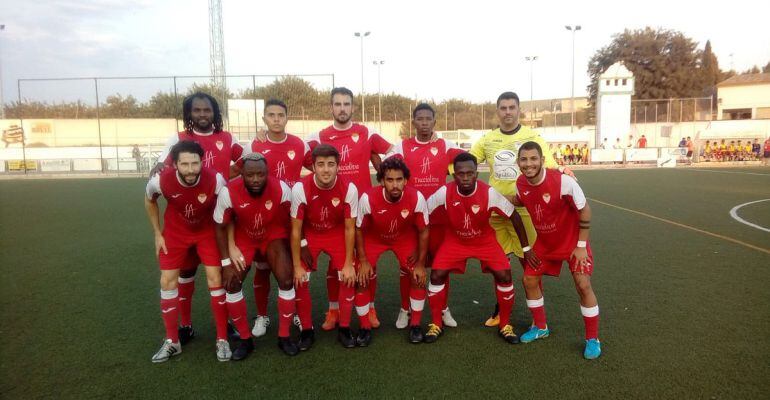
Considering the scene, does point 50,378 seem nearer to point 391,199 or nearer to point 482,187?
point 391,199

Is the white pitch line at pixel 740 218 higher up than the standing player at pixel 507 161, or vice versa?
the standing player at pixel 507 161

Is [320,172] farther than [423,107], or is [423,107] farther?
[423,107]

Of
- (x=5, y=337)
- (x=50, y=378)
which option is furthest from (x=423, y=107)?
(x=5, y=337)

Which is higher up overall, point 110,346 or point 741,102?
point 741,102

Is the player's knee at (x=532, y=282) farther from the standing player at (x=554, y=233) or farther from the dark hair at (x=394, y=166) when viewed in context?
the dark hair at (x=394, y=166)

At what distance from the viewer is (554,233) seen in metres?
4.14

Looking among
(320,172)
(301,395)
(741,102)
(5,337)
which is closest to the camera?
(301,395)

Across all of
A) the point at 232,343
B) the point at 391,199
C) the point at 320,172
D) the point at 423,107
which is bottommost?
the point at 232,343

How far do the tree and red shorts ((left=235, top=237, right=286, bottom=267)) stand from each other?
5292 centimetres

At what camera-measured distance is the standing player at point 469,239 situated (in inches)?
168

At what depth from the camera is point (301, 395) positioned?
3.34m

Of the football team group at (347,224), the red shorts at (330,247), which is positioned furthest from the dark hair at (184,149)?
the red shorts at (330,247)

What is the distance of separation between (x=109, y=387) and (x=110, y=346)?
→ 80 centimetres

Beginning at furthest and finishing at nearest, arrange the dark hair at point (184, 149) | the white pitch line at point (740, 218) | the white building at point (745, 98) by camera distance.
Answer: the white building at point (745, 98), the white pitch line at point (740, 218), the dark hair at point (184, 149)
